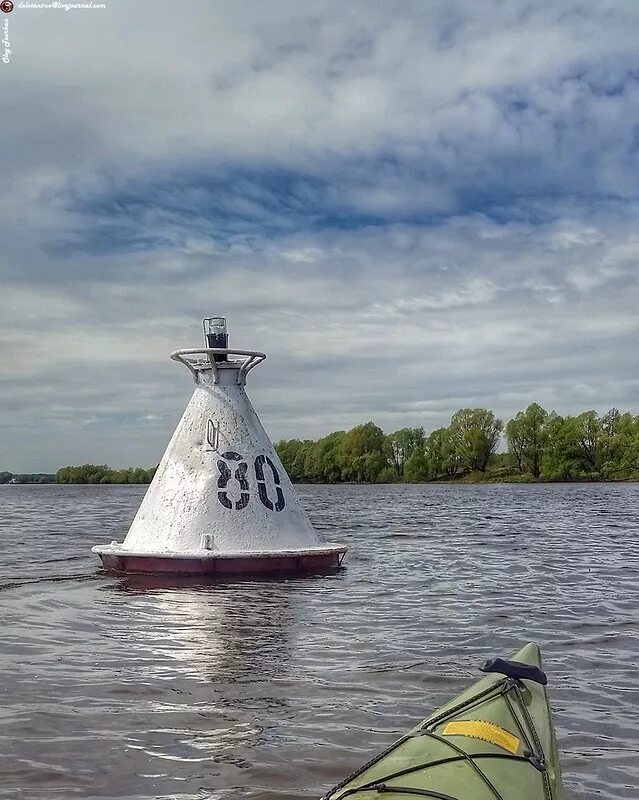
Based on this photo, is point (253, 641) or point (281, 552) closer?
point (253, 641)

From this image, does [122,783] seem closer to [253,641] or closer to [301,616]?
[253,641]

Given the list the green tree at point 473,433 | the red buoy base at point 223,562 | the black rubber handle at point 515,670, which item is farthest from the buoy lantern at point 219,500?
the green tree at point 473,433

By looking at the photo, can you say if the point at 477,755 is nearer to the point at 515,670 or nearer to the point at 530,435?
the point at 515,670

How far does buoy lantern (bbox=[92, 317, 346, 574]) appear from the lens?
16125 mm

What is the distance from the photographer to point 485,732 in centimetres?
546

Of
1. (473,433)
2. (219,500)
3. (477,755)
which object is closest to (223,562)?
(219,500)

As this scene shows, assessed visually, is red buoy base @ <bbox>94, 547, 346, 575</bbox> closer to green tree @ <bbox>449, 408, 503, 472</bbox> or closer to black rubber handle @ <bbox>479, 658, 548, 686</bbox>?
black rubber handle @ <bbox>479, 658, 548, 686</bbox>

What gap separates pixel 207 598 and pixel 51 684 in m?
5.56

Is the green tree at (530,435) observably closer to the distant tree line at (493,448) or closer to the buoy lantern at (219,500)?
the distant tree line at (493,448)

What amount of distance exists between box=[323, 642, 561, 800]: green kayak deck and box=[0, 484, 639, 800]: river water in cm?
87

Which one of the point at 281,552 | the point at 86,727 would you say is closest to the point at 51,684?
the point at 86,727

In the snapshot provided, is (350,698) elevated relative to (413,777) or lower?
lower

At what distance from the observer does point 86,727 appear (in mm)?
7578

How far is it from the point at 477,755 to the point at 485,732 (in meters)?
0.31
